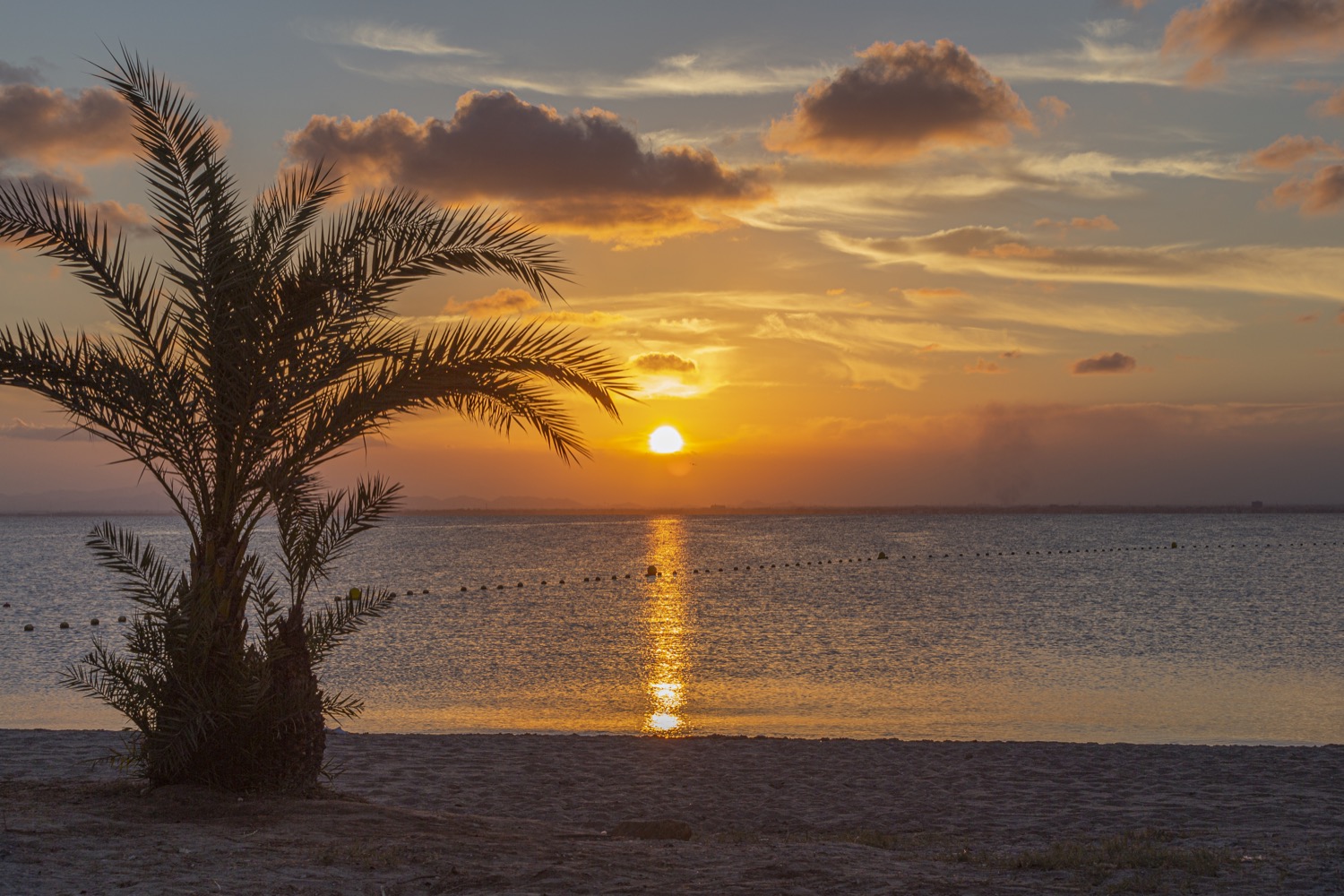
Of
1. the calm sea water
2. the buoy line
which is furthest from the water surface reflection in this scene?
the buoy line

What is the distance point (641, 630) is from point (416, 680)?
12426mm

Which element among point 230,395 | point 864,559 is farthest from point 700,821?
point 864,559

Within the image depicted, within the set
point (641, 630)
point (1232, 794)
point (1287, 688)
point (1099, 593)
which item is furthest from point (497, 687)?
point (1099, 593)

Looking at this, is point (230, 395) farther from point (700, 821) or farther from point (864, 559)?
point (864, 559)

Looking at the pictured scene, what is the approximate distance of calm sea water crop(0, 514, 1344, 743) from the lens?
18828mm

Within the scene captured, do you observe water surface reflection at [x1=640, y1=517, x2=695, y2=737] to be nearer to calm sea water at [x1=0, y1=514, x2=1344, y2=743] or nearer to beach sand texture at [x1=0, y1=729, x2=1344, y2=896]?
calm sea water at [x1=0, y1=514, x2=1344, y2=743]

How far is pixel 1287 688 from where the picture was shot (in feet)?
73.3

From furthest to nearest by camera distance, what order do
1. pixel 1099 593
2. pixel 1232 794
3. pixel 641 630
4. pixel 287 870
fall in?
pixel 1099 593 → pixel 641 630 → pixel 1232 794 → pixel 287 870

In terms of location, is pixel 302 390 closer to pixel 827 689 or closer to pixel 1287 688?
pixel 827 689

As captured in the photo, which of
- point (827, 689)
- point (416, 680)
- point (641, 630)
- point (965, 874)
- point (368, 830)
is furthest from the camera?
point (641, 630)

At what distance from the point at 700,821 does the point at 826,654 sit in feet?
56.6

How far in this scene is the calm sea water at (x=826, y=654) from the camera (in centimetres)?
1883

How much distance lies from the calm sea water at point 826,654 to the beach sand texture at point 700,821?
3.07 meters

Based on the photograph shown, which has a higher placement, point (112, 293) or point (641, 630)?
point (112, 293)
